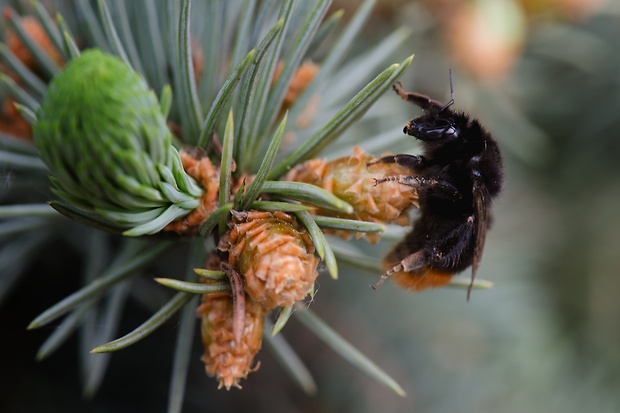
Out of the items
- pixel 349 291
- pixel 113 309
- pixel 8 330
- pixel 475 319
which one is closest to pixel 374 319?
pixel 349 291

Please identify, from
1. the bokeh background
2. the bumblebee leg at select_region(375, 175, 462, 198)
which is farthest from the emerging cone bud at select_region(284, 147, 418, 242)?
the bokeh background

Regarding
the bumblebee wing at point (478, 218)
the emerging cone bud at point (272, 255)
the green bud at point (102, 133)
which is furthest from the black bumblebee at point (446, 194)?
the green bud at point (102, 133)

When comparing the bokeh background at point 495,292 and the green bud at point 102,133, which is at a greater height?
the green bud at point 102,133

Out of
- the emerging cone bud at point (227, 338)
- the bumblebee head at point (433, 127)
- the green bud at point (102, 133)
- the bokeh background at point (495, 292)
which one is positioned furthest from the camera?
the bokeh background at point (495, 292)

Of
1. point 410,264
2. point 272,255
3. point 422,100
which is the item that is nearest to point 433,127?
point 422,100

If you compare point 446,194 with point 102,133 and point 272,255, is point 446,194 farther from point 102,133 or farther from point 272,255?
point 102,133

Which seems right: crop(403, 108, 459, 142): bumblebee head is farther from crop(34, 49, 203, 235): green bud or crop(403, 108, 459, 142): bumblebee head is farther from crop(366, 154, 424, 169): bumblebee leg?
crop(34, 49, 203, 235): green bud

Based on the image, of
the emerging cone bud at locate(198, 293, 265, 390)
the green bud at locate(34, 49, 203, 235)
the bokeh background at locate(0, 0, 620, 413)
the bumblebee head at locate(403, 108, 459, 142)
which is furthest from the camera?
the bokeh background at locate(0, 0, 620, 413)

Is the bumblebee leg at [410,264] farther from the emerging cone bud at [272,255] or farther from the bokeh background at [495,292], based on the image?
the bokeh background at [495,292]

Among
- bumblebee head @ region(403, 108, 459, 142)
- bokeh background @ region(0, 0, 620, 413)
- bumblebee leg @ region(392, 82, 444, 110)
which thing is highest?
bumblebee leg @ region(392, 82, 444, 110)
